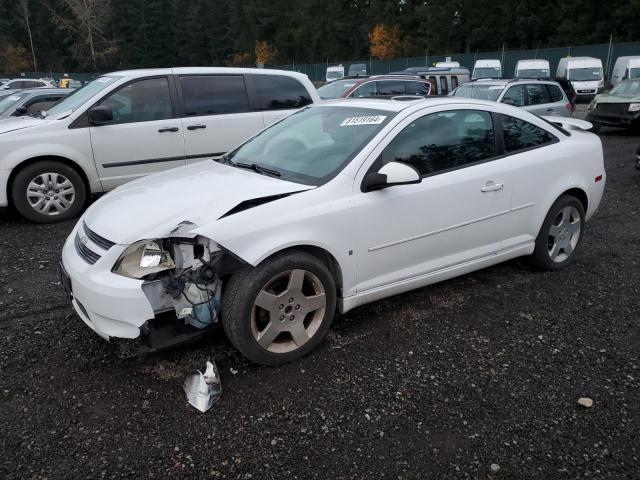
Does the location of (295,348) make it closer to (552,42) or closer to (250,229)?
(250,229)

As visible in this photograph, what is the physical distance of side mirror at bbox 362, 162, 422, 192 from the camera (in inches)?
131

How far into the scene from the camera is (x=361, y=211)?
11.0 ft

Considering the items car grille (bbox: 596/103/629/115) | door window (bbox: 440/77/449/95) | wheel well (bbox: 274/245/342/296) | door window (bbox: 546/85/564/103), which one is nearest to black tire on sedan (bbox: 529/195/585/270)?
wheel well (bbox: 274/245/342/296)

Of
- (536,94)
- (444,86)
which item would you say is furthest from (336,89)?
→ (444,86)

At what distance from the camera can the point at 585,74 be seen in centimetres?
2394

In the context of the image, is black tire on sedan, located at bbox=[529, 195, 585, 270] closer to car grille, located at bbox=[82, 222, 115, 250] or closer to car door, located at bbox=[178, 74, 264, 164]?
car grille, located at bbox=[82, 222, 115, 250]

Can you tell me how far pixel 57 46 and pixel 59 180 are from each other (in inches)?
3305

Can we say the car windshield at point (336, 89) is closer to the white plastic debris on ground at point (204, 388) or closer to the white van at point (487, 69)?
the white plastic debris on ground at point (204, 388)

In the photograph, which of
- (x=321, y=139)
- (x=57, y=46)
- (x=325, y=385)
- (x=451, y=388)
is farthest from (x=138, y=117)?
(x=57, y=46)

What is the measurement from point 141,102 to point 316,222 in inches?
174

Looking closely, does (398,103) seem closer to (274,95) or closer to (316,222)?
(316,222)

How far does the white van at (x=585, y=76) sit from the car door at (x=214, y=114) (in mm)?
20558

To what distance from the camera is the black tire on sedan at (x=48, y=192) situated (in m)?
6.20

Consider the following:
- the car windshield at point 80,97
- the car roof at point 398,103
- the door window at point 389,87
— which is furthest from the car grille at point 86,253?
the door window at point 389,87
